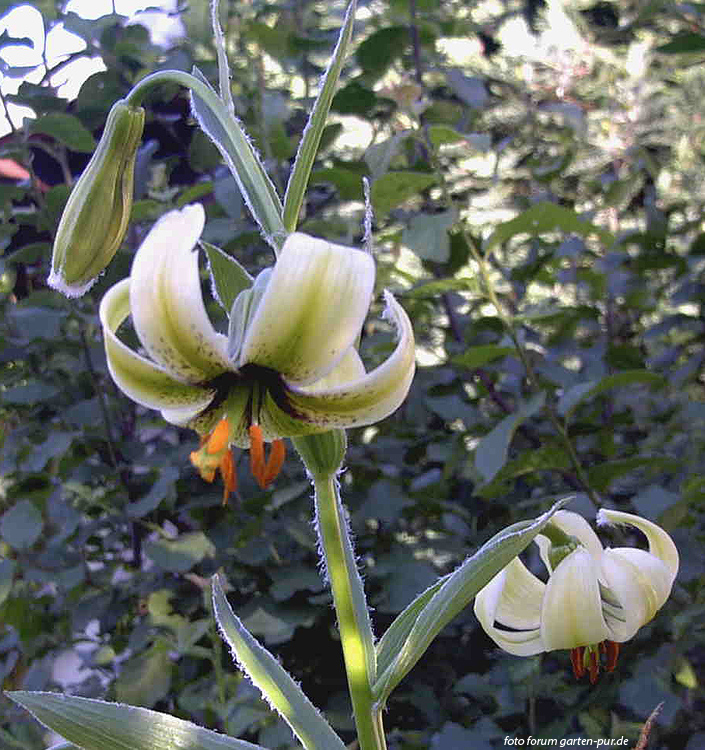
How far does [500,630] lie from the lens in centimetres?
69

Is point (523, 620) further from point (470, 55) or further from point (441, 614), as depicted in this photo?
point (470, 55)

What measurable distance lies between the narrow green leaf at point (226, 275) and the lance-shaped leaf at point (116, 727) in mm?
265

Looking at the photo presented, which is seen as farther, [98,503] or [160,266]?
[98,503]

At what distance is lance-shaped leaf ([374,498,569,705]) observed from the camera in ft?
1.83

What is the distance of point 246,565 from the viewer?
1240mm

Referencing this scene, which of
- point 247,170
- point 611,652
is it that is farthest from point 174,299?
point 611,652

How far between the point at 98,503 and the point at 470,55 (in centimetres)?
99

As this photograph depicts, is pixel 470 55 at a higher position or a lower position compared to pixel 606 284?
higher

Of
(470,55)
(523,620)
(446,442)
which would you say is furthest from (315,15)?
(523,620)

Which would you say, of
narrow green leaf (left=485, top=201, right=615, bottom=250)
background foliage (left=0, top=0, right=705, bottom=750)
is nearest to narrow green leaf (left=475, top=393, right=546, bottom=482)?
background foliage (left=0, top=0, right=705, bottom=750)

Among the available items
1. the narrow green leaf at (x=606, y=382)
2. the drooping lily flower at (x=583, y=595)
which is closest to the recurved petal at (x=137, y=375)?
the drooping lily flower at (x=583, y=595)

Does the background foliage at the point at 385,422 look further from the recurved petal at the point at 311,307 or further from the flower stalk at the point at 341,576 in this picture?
the recurved petal at the point at 311,307

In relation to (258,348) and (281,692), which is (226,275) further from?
(281,692)

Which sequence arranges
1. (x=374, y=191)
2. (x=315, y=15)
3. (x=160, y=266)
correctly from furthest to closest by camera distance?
(x=315, y=15)
(x=374, y=191)
(x=160, y=266)
